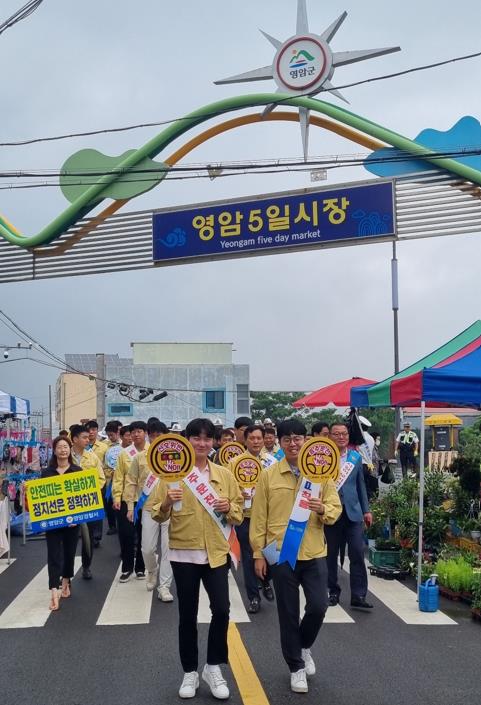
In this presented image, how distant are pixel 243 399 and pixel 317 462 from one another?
159 feet

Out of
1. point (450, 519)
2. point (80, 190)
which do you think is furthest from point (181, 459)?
point (80, 190)

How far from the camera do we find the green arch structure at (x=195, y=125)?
12070 mm

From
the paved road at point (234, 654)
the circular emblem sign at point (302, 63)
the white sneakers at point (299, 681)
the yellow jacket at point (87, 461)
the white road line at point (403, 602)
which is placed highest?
the circular emblem sign at point (302, 63)

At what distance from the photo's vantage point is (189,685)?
483 cm

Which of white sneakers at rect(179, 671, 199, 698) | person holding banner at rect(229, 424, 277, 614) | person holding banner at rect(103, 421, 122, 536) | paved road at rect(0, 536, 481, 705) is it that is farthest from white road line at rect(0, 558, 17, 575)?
white sneakers at rect(179, 671, 199, 698)

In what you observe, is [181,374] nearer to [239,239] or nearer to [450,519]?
[239,239]

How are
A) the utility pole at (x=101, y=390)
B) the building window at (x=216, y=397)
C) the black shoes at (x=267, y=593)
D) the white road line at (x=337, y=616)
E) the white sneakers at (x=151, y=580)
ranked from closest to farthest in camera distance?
1. the white road line at (x=337, y=616)
2. the black shoes at (x=267, y=593)
3. the white sneakers at (x=151, y=580)
4. the utility pole at (x=101, y=390)
5. the building window at (x=216, y=397)

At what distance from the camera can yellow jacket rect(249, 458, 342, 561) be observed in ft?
16.6

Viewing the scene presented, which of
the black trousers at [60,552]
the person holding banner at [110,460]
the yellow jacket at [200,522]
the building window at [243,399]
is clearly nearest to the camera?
the yellow jacket at [200,522]

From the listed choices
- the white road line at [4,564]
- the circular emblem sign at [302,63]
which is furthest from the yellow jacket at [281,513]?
the circular emblem sign at [302,63]

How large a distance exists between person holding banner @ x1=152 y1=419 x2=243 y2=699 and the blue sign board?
8.01m

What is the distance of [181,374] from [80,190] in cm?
3941

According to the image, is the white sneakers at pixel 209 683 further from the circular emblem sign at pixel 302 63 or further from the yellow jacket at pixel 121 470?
the circular emblem sign at pixel 302 63

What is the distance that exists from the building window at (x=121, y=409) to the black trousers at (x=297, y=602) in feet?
154
